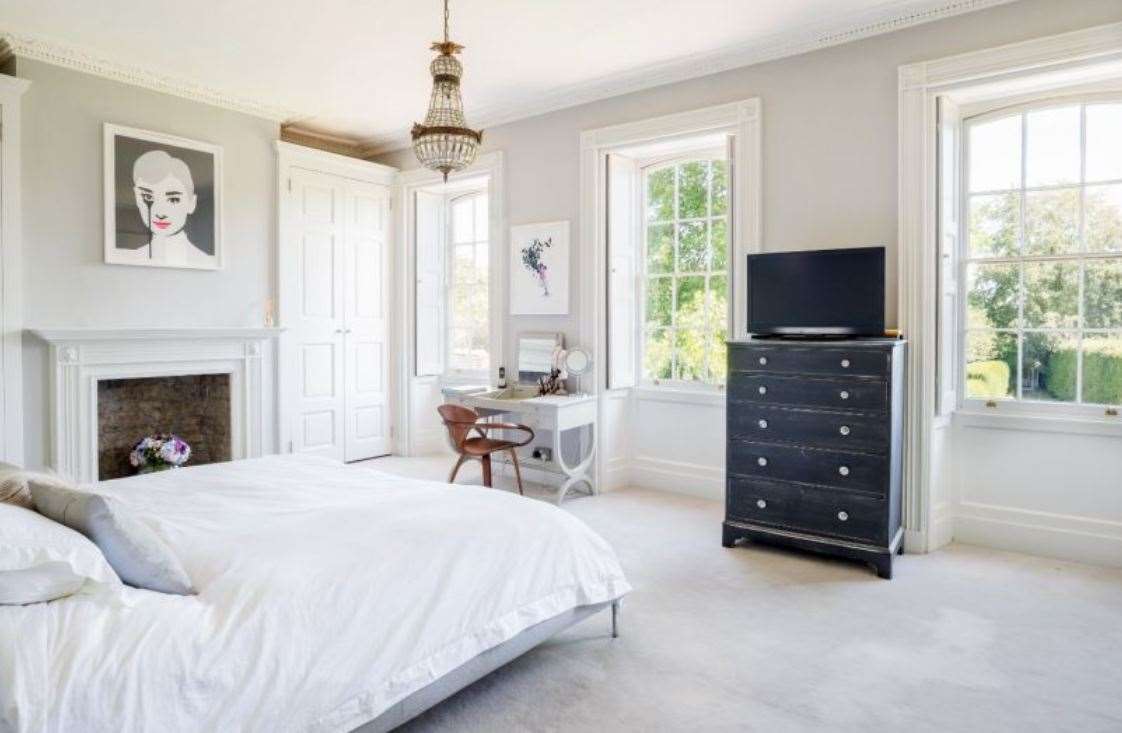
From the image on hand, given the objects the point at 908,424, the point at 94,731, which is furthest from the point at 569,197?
the point at 94,731

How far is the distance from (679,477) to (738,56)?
9.45 feet

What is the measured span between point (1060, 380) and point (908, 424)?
859 mm

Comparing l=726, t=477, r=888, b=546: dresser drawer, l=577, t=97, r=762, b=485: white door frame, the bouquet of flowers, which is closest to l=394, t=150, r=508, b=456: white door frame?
l=577, t=97, r=762, b=485: white door frame

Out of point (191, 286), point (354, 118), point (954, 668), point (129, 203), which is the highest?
point (354, 118)

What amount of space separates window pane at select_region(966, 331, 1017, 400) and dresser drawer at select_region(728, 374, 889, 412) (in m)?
1.03

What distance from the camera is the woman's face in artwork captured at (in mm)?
4969

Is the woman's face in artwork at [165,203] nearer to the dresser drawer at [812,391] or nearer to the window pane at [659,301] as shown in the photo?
the window pane at [659,301]

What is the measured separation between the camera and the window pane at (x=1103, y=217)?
374 centimetres

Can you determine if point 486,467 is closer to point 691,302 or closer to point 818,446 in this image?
point 691,302

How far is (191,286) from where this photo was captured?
527 cm

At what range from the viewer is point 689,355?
5.34 meters

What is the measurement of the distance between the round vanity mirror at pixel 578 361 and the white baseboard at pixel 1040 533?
2529 mm

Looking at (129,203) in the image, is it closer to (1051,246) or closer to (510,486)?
(510,486)

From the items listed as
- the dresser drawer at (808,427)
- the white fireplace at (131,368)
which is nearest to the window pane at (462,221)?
the white fireplace at (131,368)
